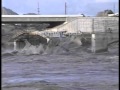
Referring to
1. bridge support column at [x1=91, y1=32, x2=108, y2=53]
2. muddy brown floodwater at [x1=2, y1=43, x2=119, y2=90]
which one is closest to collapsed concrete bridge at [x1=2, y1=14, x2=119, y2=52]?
bridge support column at [x1=91, y1=32, x2=108, y2=53]

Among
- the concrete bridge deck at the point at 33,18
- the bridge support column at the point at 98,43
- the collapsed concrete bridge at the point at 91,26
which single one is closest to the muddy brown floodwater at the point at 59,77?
the bridge support column at the point at 98,43

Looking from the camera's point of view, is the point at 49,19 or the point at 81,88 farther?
the point at 49,19

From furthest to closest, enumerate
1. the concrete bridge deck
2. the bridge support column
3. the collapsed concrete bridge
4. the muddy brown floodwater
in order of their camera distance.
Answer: the concrete bridge deck
the collapsed concrete bridge
the bridge support column
the muddy brown floodwater

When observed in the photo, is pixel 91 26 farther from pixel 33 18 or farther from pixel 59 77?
pixel 59 77

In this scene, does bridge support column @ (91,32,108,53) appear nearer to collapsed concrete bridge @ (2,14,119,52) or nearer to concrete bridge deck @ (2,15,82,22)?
collapsed concrete bridge @ (2,14,119,52)

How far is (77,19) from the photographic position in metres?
78.2

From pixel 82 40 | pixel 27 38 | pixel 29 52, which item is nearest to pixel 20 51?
pixel 29 52

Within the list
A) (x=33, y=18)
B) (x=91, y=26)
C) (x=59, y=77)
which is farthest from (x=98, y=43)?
(x=59, y=77)

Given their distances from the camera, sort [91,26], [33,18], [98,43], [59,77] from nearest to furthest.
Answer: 1. [59,77]
2. [98,43]
3. [91,26]
4. [33,18]

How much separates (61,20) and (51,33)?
9.58 m

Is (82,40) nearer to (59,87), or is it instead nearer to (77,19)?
(77,19)

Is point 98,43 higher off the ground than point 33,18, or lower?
lower

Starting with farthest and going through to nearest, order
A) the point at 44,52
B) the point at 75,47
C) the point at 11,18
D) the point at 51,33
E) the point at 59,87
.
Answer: the point at 11,18
the point at 51,33
the point at 75,47
the point at 44,52
the point at 59,87

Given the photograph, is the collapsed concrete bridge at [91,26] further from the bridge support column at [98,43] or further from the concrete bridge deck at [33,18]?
the bridge support column at [98,43]
